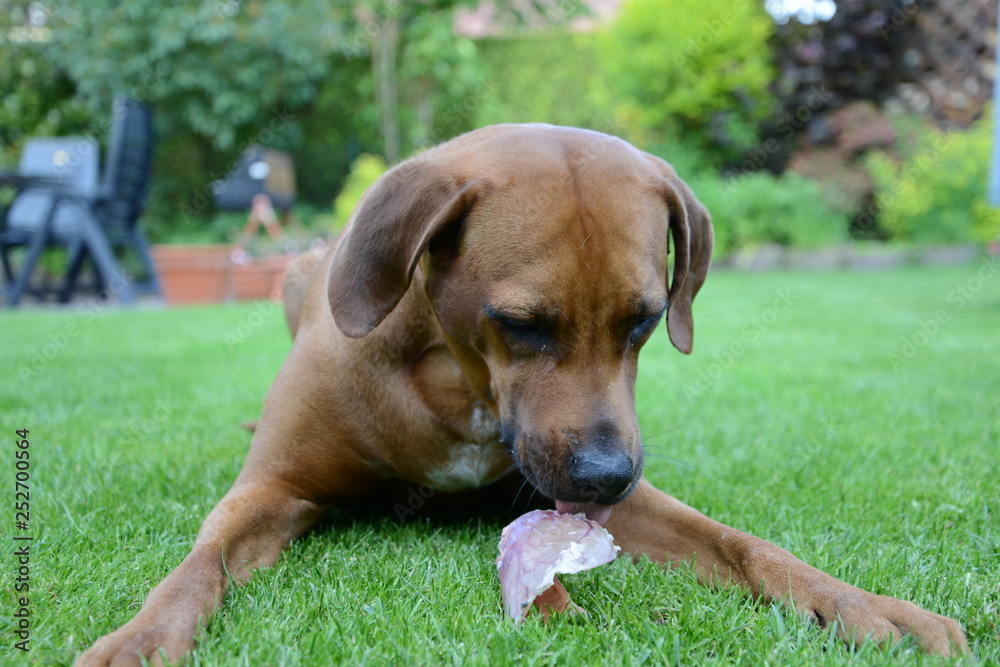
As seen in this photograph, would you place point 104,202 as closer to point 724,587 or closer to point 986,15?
point 724,587

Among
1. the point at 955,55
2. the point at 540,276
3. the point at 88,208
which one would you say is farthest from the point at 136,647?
the point at 955,55

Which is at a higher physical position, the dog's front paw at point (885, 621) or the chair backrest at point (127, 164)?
the dog's front paw at point (885, 621)

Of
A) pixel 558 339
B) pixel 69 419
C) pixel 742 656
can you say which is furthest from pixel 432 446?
pixel 69 419

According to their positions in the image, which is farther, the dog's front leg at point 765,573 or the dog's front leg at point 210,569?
the dog's front leg at point 765,573

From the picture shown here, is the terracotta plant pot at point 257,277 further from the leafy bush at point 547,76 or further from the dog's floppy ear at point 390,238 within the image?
the dog's floppy ear at point 390,238

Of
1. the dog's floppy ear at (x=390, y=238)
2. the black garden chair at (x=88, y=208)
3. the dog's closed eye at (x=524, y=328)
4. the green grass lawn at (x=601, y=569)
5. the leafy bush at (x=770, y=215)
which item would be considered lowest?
the leafy bush at (x=770, y=215)

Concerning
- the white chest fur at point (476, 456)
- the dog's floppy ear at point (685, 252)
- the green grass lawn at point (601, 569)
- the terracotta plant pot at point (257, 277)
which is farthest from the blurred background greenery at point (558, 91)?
the white chest fur at point (476, 456)

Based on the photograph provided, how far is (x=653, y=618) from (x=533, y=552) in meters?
0.29

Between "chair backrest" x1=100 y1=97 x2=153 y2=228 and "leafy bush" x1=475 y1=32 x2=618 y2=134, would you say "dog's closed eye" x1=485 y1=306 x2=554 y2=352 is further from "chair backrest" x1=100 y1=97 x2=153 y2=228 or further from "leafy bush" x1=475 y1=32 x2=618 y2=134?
"leafy bush" x1=475 y1=32 x2=618 y2=134

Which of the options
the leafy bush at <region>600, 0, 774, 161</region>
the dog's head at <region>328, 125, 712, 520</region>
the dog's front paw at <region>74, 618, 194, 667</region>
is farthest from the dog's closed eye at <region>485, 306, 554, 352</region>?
the leafy bush at <region>600, 0, 774, 161</region>

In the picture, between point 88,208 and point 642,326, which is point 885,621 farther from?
point 88,208

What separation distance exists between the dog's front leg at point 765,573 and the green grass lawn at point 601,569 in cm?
5

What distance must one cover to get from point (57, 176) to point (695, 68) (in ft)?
33.1

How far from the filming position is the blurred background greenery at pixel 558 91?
42.8 feet
